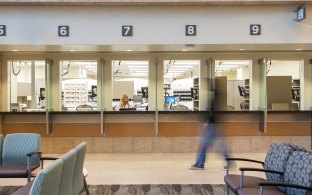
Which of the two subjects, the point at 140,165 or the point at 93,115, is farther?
the point at 93,115

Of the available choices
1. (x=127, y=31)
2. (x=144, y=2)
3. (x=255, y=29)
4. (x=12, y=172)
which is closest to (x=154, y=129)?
(x=127, y=31)

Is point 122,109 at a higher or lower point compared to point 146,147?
higher

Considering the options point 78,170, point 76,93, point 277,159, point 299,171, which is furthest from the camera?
point 76,93

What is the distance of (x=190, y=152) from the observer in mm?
7305

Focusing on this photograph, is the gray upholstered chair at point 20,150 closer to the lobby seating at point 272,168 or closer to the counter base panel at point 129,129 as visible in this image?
the lobby seating at point 272,168

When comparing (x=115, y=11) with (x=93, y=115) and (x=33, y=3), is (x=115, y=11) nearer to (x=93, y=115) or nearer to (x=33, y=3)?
(x=33, y=3)

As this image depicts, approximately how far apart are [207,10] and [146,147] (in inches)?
136

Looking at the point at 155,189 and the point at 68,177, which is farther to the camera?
the point at 155,189

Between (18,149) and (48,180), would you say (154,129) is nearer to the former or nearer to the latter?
(18,149)

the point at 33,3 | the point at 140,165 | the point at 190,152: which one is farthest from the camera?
the point at 190,152

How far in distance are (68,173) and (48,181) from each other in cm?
66

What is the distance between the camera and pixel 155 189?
451 cm

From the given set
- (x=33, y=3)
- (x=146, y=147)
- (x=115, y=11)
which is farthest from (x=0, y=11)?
(x=146, y=147)

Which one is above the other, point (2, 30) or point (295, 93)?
point (2, 30)
